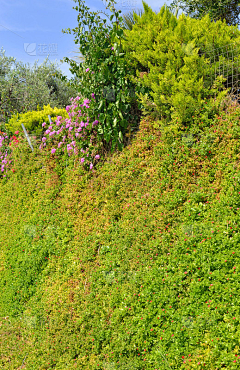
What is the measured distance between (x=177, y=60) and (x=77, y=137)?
3116mm

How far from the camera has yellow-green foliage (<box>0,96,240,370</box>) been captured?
10.5 ft

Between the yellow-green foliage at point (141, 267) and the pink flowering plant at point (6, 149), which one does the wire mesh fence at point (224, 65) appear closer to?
the yellow-green foliage at point (141, 267)

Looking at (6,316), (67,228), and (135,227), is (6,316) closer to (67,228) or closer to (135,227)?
(67,228)

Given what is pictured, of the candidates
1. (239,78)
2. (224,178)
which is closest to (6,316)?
(224,178)

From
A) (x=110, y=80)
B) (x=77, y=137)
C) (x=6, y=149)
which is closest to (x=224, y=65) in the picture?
(x=110, y=80)

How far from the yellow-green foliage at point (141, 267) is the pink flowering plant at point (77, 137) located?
0.44 m

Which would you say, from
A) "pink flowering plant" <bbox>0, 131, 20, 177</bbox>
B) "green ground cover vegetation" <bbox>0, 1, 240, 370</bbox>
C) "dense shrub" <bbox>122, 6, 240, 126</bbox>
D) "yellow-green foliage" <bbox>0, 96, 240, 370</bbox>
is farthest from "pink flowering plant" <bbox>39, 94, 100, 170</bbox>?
"pink flowering plant" <bbox>0, 131, 20, 177</bbox>

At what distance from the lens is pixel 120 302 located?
13.6 feet

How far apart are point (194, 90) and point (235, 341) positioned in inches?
125

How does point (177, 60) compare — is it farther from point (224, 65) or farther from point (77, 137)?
point (77, 137)

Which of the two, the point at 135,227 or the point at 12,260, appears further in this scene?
the point at 12,260

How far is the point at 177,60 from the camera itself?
4602 millimetres

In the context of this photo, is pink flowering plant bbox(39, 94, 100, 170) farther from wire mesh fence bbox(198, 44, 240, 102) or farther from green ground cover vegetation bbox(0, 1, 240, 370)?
wire mesh fence bbox(198, 44, 240, 102)

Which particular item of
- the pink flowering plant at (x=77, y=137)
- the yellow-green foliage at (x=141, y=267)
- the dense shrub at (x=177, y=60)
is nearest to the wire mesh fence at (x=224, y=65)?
the dense shrub at (x=177, y=60)
